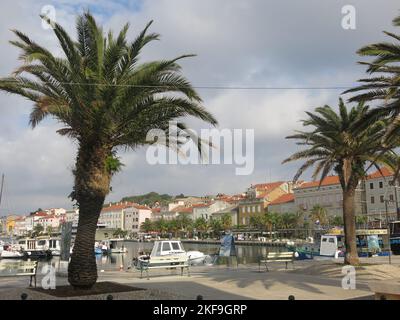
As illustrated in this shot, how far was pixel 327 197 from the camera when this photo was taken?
114 meters

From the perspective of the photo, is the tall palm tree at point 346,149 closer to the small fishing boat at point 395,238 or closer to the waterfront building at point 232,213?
the small fishing boat at point 395,238

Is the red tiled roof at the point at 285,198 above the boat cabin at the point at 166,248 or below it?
above

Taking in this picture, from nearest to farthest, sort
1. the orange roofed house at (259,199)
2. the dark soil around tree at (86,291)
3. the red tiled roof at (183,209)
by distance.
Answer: the dark soil around tree at (86,291) < the orange roofed house at (259,199) < the red tiled roof at (183,209)

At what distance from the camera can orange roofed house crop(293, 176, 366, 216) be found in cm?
10469

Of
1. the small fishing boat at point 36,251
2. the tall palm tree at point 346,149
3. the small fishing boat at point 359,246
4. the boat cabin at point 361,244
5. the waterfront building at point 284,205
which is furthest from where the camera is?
the waterfront building at point 284,205

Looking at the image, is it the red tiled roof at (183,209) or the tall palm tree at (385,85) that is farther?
the red tiled roof at (183,209)

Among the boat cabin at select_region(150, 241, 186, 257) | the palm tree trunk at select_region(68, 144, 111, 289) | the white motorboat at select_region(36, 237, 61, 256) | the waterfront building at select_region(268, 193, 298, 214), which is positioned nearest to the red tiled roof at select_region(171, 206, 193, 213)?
the waterfront building at select_region(268, 193, 298, 214)

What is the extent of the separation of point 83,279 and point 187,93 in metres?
6.39

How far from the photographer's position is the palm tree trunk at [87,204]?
13.4 metres

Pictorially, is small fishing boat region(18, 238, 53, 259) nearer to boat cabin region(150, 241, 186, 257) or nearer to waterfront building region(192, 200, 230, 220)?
boat cabin region(150, 241, 186, 257)

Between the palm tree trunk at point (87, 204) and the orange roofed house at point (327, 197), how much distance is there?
315 ft

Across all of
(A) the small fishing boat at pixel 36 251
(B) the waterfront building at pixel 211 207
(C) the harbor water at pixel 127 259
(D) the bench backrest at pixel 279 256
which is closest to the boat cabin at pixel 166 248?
(C) the harbor water at pixel 127 259
